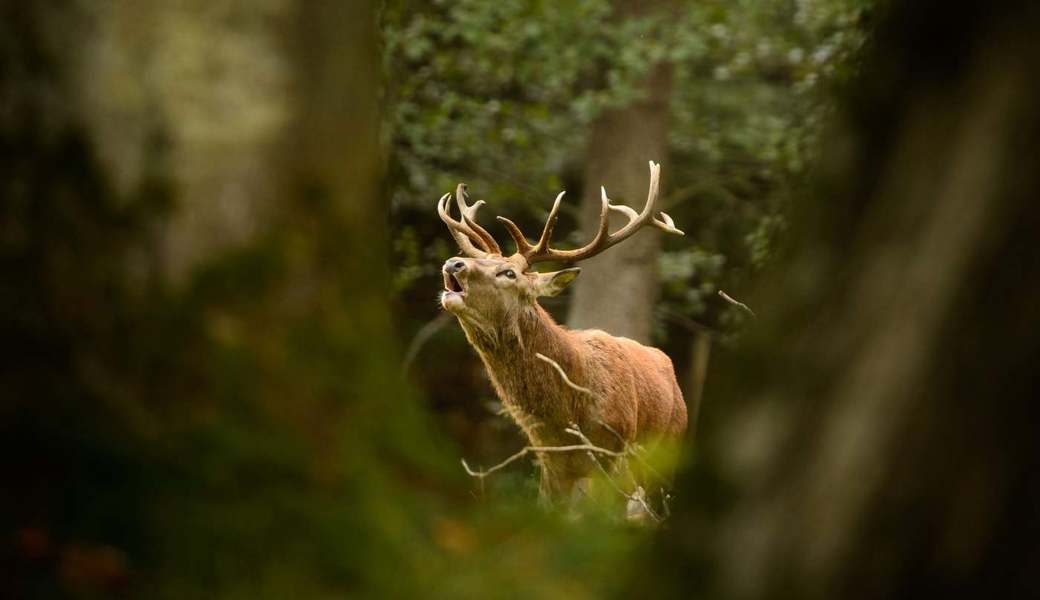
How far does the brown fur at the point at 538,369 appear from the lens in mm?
8289

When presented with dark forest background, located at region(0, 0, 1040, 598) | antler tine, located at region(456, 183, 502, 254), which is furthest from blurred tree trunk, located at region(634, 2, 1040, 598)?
antler tine, located at region(456, 183, 502, 254)

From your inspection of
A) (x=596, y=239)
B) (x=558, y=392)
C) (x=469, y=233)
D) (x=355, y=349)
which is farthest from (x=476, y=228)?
(x=355, y=349)

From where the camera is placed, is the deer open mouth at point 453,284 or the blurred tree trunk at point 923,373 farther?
the deer open mouth at point 453,284

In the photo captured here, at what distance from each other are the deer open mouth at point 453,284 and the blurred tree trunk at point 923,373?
612cm

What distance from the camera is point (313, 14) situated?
266 centimetres

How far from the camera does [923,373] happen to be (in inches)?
85.2

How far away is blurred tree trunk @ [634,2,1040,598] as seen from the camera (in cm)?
214

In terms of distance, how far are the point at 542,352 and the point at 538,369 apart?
18 centimetres

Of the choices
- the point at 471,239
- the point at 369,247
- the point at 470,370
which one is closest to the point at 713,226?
the point at 470,370

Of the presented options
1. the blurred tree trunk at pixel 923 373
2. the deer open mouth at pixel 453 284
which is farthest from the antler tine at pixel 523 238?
the blurred tree trunk at pixel 923 373

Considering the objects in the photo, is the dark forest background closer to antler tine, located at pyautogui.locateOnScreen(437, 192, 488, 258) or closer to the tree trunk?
antler tine, located at pyautogui.locateOnScreen(437, 192, 488, 258)

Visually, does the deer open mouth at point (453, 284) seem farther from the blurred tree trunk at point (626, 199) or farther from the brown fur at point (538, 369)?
the blurred tree trunk at point (626, 199)

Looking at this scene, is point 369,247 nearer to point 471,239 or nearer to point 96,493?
point 96,493

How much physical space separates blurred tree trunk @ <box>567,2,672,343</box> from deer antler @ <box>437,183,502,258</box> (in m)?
3.48
